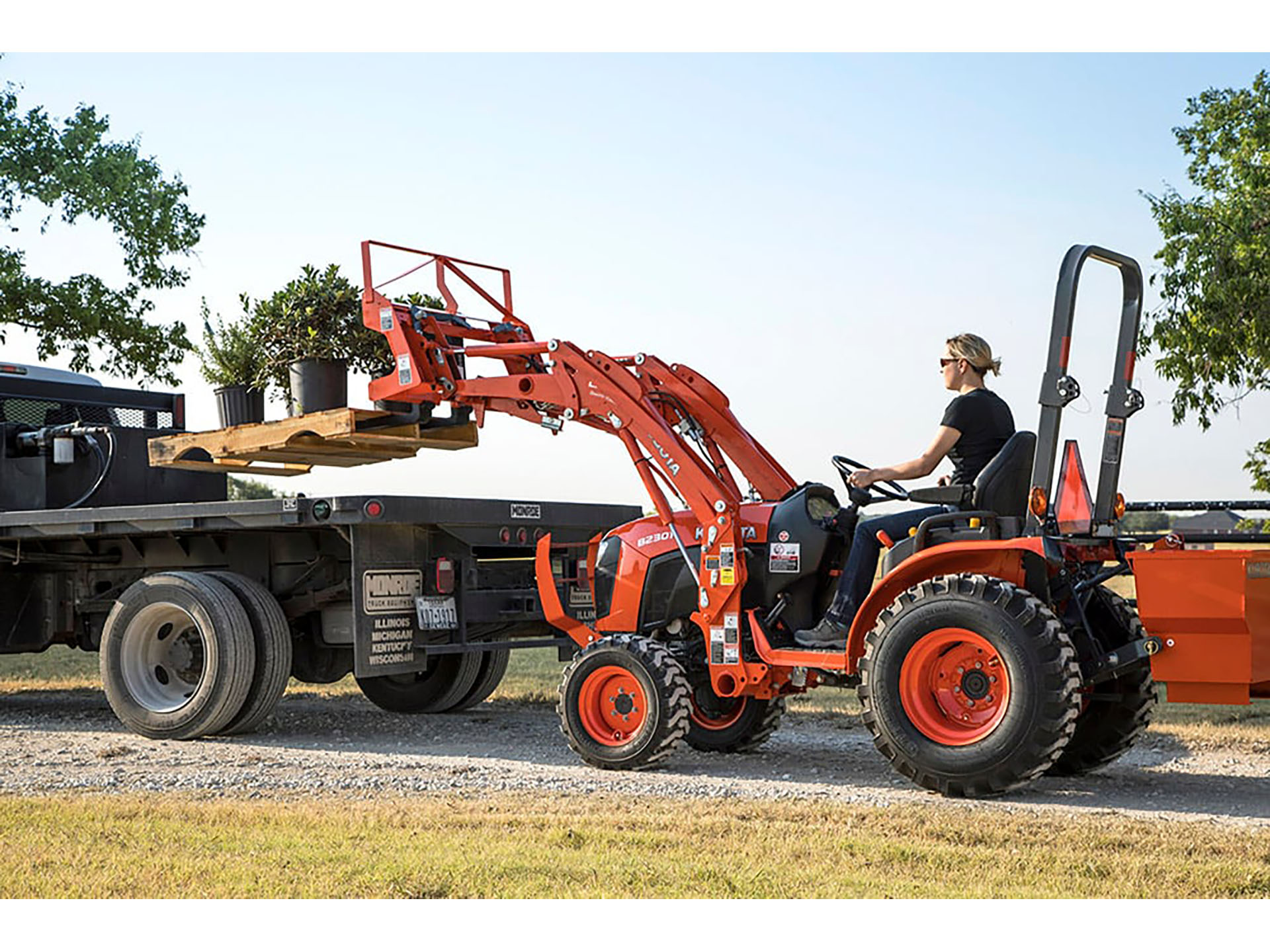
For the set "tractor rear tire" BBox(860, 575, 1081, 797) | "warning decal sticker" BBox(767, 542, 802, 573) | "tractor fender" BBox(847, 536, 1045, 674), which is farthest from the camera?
"warning decal sticker" BBox(767, 542, 802, 573)

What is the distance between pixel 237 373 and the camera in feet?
36.4

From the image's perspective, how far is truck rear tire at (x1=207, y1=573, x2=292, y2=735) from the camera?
10.0m

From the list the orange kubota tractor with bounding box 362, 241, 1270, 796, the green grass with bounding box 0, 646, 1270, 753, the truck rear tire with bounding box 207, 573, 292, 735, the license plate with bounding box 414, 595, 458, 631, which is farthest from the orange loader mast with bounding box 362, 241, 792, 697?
the green grass with bounding box 0, 646, 1270, 753

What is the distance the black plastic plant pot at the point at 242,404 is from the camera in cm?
1097

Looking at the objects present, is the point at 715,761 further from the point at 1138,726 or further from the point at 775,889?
the point at 775,889

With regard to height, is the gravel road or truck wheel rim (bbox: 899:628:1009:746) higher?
truck wheel rim (bbox: 899:628:1009:746)

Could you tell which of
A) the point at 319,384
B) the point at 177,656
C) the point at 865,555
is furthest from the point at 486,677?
the point at 865,555

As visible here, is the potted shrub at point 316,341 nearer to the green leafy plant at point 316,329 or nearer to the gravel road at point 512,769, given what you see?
the green leafy plant at point 316,329

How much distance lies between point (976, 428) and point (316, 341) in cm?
500

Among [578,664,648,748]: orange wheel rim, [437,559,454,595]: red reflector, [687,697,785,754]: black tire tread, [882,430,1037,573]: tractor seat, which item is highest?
[882,430,1037,573]: tractor seat

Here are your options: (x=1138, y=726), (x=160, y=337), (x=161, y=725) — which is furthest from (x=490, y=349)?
(x=160, y=337)

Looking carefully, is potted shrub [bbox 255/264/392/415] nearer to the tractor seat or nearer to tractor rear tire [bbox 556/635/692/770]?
tractor rear tire [bbox 556/635/692/770]

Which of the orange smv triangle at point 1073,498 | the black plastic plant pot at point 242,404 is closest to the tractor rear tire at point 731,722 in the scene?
the orange smv triangle at point 1073,498

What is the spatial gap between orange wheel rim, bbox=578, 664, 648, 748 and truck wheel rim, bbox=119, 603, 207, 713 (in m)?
3.18
